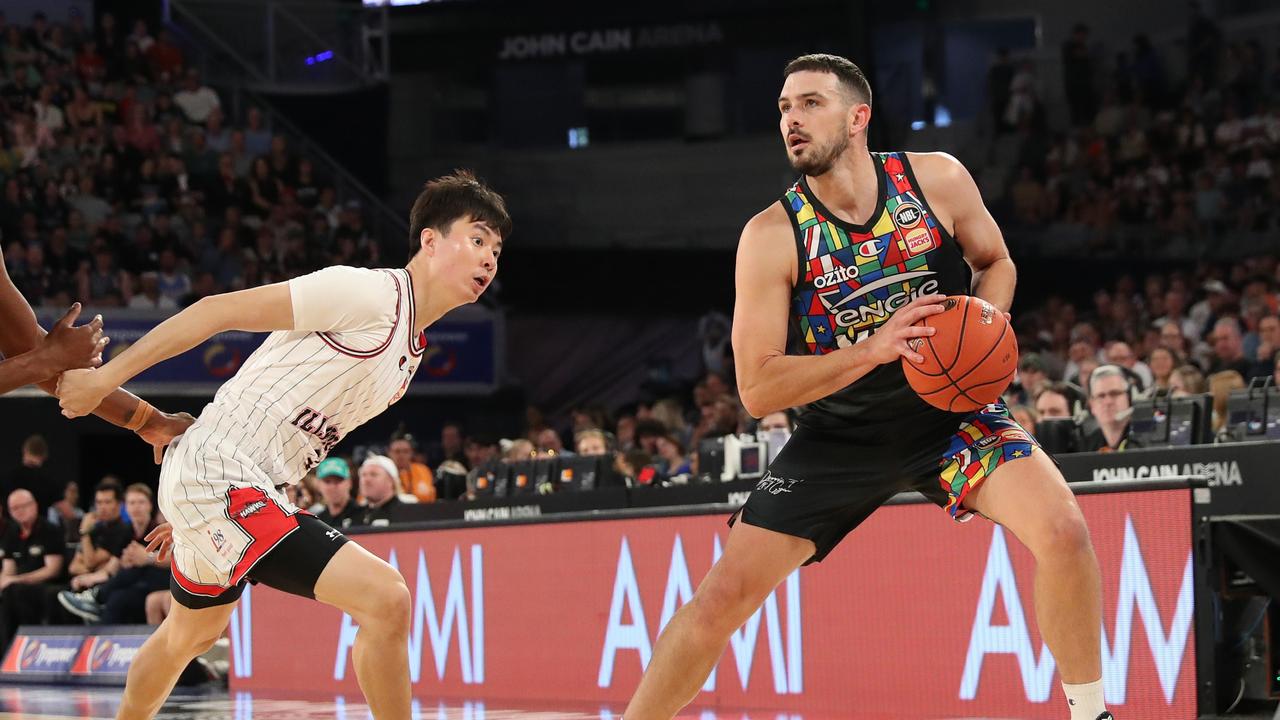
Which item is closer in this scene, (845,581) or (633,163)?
(845,581)

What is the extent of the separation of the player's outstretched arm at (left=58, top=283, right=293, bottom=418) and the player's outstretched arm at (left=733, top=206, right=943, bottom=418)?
1.44 m

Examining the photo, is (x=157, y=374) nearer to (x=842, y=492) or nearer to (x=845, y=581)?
(x=845, y=581)

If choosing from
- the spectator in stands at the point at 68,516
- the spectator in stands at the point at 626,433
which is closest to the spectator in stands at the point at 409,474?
the spectator in stands at the point at 626,433

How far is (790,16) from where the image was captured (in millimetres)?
26484

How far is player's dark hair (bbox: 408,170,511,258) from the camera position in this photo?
542 centimetres

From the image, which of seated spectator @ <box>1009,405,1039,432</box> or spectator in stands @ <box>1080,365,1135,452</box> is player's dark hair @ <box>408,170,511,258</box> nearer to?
spectator in stands @ <box>1080,365,1135,452</box>

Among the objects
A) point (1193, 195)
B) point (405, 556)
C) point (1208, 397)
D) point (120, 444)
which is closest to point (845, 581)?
point (1208, 397)

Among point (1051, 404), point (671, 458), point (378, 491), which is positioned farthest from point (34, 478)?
point (1051, 404)

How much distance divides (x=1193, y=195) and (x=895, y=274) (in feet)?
57.0

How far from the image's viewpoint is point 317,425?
17.6ft

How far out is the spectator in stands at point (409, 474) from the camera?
49.5 ft

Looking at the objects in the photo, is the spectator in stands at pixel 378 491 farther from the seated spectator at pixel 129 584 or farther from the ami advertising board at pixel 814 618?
the seated spectator at pixel 129 584

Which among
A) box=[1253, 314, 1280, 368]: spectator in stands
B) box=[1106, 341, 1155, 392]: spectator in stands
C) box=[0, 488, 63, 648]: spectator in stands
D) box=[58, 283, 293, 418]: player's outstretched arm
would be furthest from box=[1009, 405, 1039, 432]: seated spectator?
box=[0, 488, 63, 648]: spectator in stands

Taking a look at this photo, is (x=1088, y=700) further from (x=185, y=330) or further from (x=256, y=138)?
(x=256, y=138)
